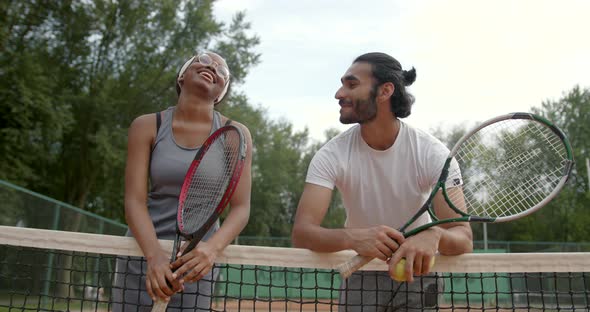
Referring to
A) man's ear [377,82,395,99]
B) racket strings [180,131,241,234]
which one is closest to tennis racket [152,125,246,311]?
racket strings [180,131,241,234]

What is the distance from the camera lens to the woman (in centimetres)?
227

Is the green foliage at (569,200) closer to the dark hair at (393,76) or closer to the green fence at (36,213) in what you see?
the green fence at (36,213)

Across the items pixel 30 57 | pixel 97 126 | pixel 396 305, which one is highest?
pixel 30 57

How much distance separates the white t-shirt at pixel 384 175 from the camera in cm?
260

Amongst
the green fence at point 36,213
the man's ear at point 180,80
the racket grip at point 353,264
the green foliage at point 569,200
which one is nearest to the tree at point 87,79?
the green fence at point 36,213

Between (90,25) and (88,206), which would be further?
(88,206)

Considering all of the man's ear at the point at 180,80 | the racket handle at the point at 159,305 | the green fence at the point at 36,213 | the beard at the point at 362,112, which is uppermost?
the man's ear at the point at 180,80

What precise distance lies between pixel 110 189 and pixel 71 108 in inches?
125

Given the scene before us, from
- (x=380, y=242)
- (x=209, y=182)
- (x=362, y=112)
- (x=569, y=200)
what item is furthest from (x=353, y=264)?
(x=569, y=200)

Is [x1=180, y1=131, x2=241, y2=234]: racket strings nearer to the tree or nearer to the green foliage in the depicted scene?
the tree

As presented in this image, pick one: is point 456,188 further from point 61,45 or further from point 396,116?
point 61,45

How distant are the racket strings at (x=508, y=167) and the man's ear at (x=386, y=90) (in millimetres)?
470

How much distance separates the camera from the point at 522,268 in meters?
2.39

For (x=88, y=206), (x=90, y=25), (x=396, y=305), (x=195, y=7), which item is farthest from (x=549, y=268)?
(x=88, y=206)
